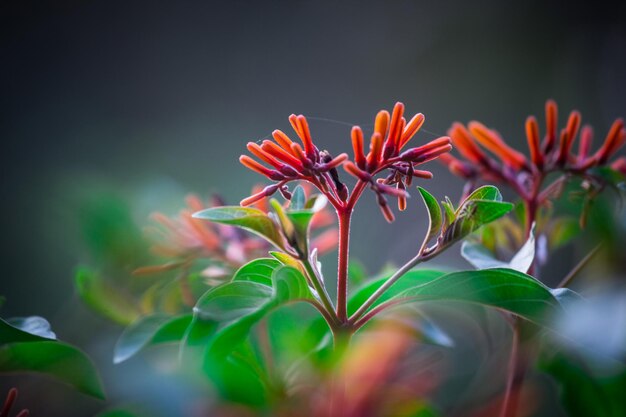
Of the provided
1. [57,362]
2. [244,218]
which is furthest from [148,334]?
[244,218]

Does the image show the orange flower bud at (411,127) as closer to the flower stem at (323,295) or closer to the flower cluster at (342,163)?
the flower cluster at (342,163)

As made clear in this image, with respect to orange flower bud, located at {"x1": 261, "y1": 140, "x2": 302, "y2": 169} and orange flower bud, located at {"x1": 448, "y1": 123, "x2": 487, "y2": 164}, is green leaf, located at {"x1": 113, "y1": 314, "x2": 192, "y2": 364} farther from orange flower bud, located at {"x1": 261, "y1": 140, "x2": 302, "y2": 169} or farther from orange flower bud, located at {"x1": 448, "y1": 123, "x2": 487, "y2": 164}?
orange flower bud, located at {"x1": 448, "y1": 123, "x2": 487, "y2": 164}

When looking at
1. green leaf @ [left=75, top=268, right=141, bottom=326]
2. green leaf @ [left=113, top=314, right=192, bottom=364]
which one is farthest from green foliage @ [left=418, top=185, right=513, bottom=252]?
green leaf @ [left=75, top=268, right=141, bottom=326]

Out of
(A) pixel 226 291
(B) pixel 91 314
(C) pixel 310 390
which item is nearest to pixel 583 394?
(C) pixel 310 390

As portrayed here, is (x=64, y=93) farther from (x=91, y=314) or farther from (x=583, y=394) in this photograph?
(x=583, y=394)

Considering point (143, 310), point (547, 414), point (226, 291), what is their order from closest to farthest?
point (226, 291) → point (143, 310) → point (547, 414)

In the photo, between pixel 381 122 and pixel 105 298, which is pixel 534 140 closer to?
pixel 381 122

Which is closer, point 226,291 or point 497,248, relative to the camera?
point 226,291

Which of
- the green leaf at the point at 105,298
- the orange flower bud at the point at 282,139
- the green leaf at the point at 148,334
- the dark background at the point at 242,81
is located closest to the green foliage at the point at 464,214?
the orange flower bud at the point at 282,139
